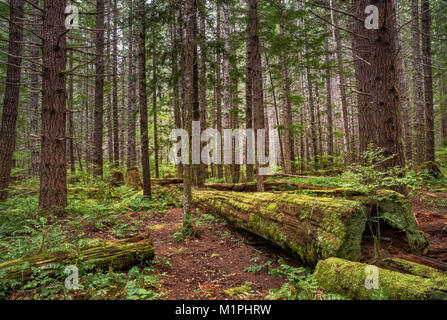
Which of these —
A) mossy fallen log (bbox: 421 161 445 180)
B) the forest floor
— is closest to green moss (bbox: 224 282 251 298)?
the forest floor

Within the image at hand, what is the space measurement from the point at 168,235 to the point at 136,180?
7.47 m

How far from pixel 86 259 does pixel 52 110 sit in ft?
15.2

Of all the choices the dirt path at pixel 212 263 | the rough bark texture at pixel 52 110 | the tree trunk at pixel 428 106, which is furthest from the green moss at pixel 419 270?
the tree trunk at pixel 428 106

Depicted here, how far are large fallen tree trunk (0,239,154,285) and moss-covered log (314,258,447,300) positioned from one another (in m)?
3.05

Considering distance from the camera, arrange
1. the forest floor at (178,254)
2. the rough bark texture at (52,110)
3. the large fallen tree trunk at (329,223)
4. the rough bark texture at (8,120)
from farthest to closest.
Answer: the rough bark texture at (8,120), the rough bark texture at (52,110), the large fallen tree trunk at (329,223), the forest floor at (178,254)

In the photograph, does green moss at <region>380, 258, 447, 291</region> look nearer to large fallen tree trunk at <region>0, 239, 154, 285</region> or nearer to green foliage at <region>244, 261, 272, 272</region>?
green foliage at <region>244, 261, 272, 272</region>

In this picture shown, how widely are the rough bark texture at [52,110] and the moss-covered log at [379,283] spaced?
6709 mm

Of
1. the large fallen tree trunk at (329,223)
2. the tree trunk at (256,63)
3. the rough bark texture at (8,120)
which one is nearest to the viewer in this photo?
the large fallen tree trunk at (329,223)

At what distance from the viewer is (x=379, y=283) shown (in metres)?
2.60

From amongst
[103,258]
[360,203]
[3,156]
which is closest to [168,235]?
[103,258]

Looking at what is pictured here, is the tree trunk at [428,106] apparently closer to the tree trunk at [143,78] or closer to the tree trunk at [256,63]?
the tree trunk at [256,63]

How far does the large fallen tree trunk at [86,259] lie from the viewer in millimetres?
2989

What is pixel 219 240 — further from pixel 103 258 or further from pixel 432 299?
pixel 432 299

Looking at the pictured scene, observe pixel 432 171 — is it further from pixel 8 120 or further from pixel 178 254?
pixel 8 120
